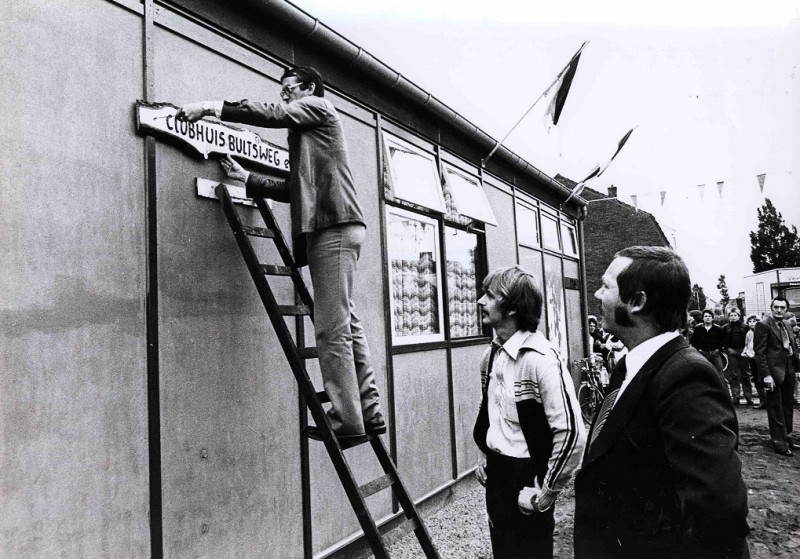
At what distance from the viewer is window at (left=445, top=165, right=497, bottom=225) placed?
680cm

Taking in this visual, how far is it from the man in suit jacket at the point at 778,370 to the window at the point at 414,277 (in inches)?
198

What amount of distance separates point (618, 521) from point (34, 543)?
2.32 metres

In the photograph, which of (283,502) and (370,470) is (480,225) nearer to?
(370,470)

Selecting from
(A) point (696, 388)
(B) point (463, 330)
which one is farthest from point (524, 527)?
(B) point (463, 330)

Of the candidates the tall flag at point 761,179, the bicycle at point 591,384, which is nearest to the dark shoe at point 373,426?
the bicycle at point 591,384

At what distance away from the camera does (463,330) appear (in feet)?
23.3

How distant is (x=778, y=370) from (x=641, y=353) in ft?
26.4

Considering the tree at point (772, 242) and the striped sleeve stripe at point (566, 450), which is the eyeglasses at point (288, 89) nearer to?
the striped sleeve stripe at point (566, 450)

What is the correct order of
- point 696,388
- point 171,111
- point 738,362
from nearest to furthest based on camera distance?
point 696,388 < point 171,111 < point 738,362

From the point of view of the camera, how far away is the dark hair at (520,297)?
9.26 feet

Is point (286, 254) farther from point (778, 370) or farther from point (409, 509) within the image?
point (778, 370)

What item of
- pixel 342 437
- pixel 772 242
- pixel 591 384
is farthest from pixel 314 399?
pixel 772 242

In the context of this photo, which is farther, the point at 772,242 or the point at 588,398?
the point at 772,242

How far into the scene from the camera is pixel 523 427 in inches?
105
